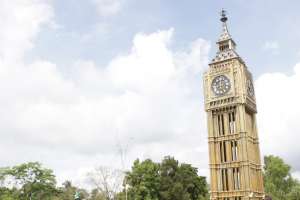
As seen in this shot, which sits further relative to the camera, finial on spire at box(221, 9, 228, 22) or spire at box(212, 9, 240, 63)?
finial on spire at box(221, 9, 228, 22)

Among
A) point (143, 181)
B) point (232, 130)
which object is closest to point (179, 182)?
point (143, 181)

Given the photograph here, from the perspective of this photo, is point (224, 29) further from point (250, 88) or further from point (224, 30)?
point (250, 88)

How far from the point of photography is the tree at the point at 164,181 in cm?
6575

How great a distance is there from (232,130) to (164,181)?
503 inches

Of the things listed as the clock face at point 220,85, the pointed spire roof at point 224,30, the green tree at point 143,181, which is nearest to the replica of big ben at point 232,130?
the clock face at point 220,85

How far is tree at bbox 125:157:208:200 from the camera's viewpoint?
65.8 meters

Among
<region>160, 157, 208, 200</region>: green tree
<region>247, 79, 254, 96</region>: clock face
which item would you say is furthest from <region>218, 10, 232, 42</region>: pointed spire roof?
<region>160, 157, 208, 200</region>: green tree

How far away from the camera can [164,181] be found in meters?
67.1

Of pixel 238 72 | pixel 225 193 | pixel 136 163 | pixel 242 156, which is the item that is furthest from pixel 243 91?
pixel 136 163

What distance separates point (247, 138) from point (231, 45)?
1660cm

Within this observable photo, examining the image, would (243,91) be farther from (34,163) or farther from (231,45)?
(34,163)

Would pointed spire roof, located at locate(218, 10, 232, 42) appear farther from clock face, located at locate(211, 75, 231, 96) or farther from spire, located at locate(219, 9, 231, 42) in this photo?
clock face, located at locate(211, 75, 231, 96)

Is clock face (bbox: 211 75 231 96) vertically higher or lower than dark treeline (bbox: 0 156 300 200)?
higher

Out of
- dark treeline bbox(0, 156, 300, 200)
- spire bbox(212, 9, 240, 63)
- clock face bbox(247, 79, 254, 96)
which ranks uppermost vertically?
spire bbox(212, 9, 240, 63)
